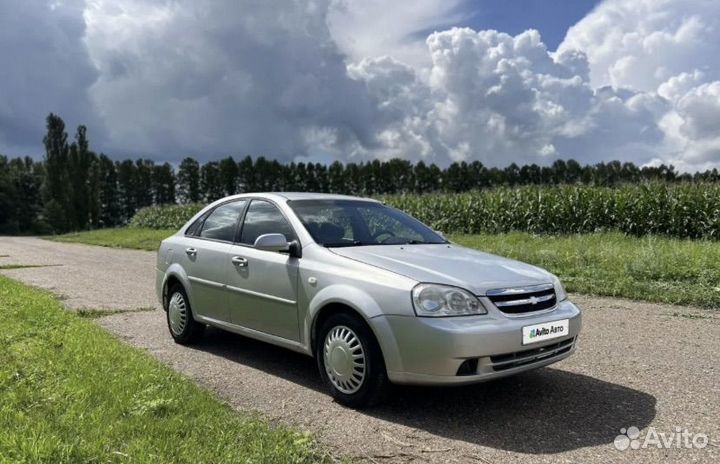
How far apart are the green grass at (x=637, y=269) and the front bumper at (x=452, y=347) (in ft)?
18.0

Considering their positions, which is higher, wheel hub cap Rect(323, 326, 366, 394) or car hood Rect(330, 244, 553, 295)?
car hood Rect(330, 244, 553, 295)

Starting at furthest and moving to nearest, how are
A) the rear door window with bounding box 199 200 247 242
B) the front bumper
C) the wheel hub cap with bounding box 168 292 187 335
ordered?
the wheel hub cap with bounding box 168 292 187 335, the rear door window with bounding box 199 200 247 242, the front bumper

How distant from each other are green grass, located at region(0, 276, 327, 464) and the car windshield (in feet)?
5.31

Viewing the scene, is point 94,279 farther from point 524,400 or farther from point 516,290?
point 516,290

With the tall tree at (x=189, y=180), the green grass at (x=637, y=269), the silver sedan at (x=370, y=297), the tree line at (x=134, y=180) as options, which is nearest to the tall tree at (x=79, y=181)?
the tree line at (x=134, y=180)

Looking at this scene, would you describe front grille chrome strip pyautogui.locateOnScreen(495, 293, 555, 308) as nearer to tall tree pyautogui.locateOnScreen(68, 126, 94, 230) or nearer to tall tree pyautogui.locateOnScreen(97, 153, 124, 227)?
tall tree pyautogui.locateOnScreen(68, 126, 94, 230)

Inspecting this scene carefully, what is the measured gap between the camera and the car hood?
400 centimetres

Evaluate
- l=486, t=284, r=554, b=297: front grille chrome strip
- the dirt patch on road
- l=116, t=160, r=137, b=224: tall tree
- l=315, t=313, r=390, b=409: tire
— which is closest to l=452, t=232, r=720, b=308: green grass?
l=486, t=284, r=554, b=297: front grille chrome strip

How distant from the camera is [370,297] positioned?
160 inches

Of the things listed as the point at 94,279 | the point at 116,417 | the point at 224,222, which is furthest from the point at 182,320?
the point at 94,279

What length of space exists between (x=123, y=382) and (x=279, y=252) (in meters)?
1.57

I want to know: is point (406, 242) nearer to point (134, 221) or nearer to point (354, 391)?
point (354, 391)

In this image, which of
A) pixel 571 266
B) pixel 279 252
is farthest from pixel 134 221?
pixel 279 252

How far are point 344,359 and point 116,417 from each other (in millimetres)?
1551
